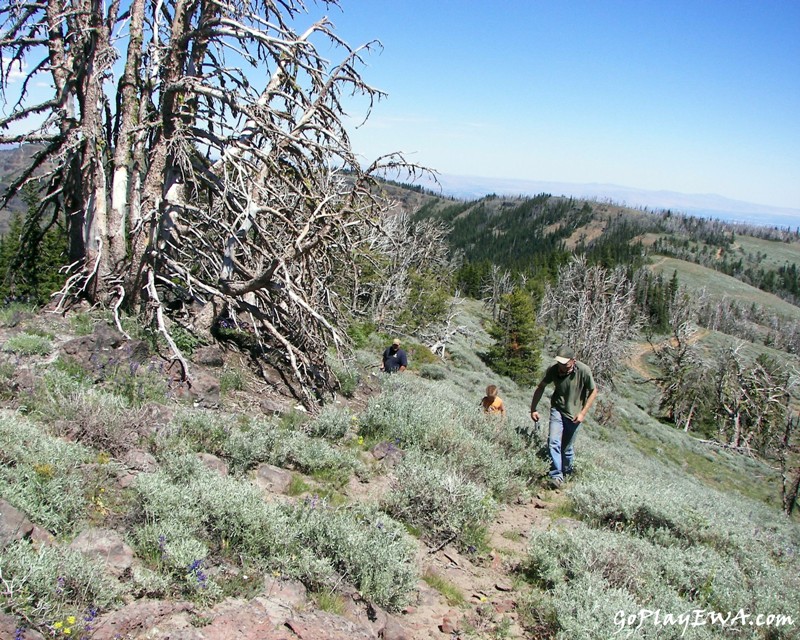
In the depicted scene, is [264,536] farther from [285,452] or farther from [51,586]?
[285,452]

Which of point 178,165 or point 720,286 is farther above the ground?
point 178,165

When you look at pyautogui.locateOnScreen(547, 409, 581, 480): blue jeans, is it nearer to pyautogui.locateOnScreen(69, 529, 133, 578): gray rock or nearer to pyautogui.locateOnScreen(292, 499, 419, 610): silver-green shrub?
pyautogui.locateOnScreen(292, 499, 419, 610): silver-green shrub

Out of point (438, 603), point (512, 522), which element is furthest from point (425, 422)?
point (438, 603)

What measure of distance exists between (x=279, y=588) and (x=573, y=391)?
5.11m

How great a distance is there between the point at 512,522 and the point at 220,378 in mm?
4278

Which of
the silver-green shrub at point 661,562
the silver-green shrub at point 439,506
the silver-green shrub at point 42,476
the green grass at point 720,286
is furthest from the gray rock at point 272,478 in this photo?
the green grass at point 720,286

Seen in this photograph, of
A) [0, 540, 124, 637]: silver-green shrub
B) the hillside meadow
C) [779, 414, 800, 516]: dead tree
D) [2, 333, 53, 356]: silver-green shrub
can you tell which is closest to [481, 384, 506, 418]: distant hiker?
the hillside meadow

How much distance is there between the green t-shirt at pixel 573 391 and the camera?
7.31m

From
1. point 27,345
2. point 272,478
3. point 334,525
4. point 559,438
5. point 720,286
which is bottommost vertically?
point 720,286

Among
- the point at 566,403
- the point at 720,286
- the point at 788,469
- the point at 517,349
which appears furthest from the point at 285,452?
the point at 720,286

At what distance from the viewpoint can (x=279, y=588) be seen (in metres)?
3.50

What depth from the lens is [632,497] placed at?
20.0 feet

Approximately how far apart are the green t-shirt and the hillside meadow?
0.94 m

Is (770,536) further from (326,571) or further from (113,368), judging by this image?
(113,368)
